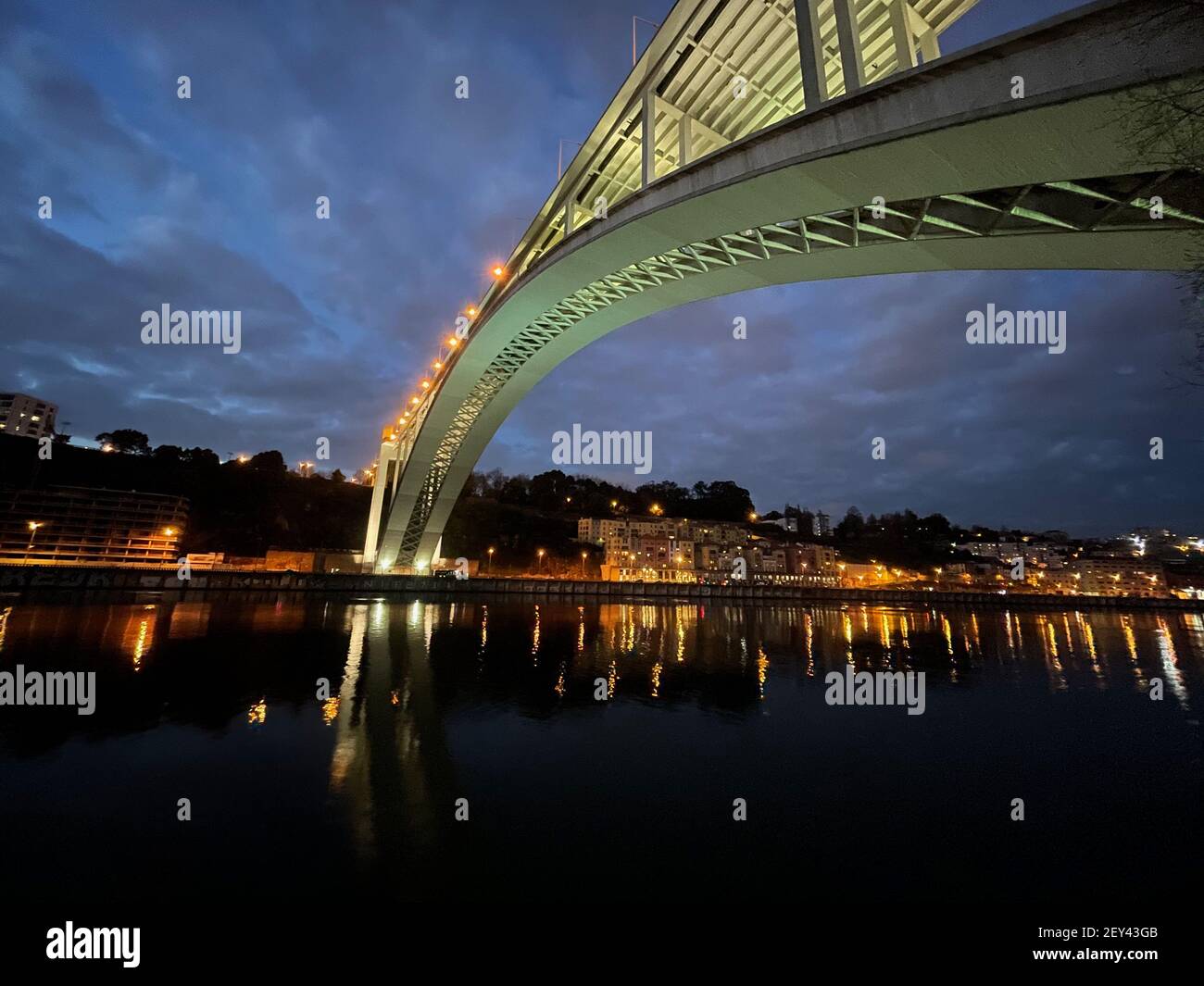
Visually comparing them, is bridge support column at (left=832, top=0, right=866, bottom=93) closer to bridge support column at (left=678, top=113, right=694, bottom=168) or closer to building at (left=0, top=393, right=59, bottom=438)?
bridge support column at (left=678, top=113, right=694, bottom=168)

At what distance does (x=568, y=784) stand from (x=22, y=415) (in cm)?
12654

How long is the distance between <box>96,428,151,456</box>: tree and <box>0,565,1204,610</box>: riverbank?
54114mm

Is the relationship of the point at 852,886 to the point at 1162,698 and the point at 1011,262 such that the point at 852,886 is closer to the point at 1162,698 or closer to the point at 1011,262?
the point at 1011,262

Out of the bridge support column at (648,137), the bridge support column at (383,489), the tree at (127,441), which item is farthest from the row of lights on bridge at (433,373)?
the tree at (127,441)

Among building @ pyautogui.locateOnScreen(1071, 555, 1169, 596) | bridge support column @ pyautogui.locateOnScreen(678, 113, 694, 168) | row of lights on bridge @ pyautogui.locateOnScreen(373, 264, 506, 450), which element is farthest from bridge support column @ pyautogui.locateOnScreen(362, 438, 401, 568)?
building @ pyautogui.locateOnScreen(1071, 555, 1169, 596)

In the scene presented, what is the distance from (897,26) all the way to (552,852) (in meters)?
10.9

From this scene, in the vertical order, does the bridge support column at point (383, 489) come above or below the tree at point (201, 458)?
below

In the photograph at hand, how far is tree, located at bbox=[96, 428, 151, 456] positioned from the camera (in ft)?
251

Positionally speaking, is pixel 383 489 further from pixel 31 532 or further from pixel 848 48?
pixel 848 48

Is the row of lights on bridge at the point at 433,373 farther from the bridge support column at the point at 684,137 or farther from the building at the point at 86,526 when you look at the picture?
the building at the point at 86,526

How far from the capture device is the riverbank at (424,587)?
31.0 metres

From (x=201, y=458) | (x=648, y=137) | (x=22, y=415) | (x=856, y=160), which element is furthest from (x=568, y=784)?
(x=22, y=415)

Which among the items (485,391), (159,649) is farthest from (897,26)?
(485,391)

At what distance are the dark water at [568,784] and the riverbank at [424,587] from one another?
2427cm
